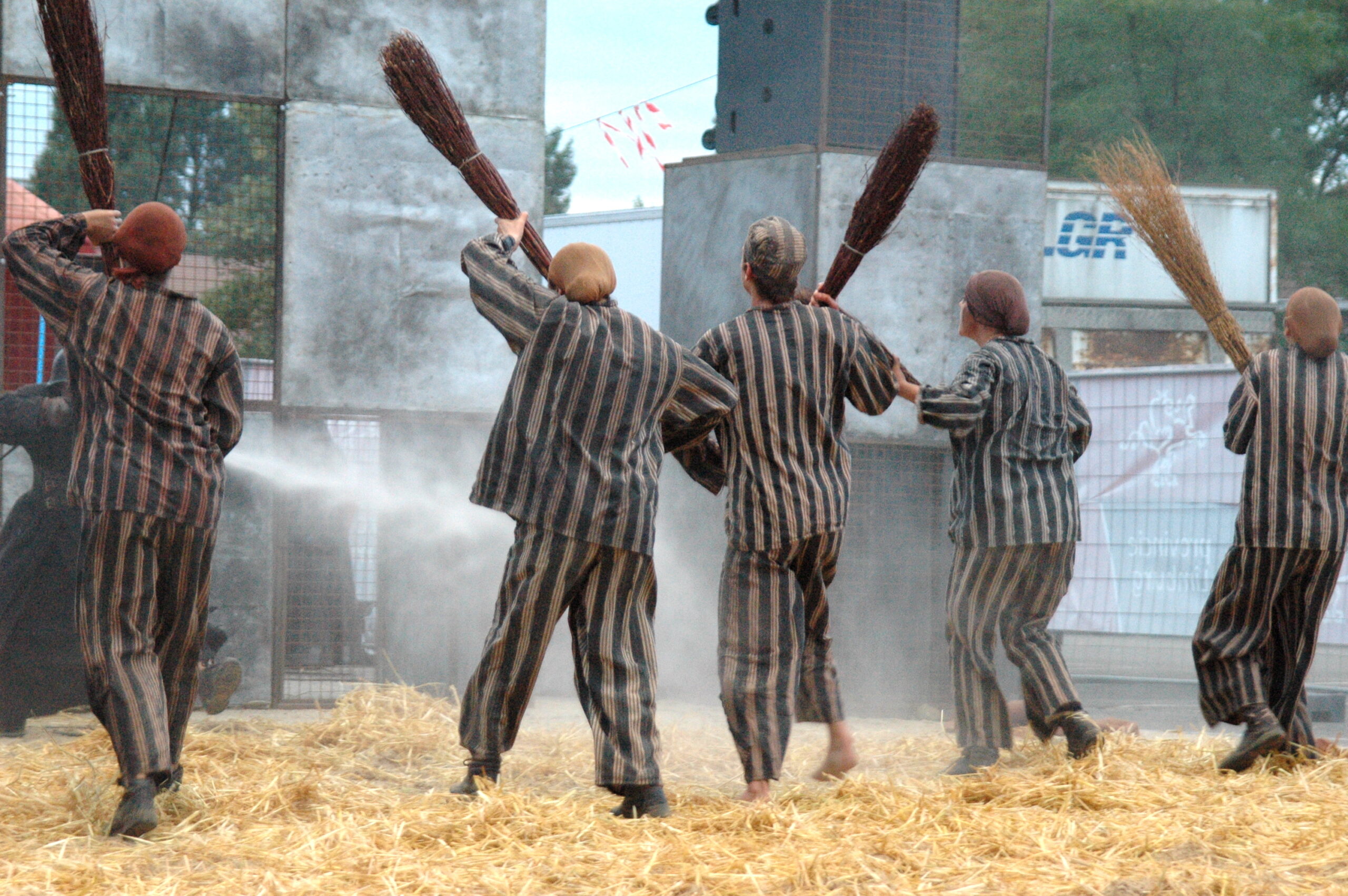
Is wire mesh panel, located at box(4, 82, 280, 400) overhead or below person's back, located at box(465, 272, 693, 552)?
overhead

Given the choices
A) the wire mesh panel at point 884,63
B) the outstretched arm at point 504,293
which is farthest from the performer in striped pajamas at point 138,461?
the wire mesh panel at point 884,63

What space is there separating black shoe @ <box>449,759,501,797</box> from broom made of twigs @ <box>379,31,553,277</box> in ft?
5.99

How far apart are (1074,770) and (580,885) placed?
202cm

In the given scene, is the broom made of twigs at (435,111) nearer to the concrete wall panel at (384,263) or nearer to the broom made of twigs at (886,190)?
the broom made of twigs at (886,190)

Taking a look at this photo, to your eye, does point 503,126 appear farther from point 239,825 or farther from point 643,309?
point 643,309

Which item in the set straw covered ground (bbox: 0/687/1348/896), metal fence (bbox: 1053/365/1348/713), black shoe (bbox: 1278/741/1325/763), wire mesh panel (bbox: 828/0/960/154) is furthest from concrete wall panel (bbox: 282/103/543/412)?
metal fence (bbox: 1053/365/1348/713)

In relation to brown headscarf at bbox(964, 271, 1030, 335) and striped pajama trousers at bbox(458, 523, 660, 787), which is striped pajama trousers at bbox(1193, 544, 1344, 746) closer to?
brown headscarf at bbox(964, 271, 1030, 335)

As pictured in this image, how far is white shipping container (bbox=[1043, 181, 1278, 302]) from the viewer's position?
1766 centimetres

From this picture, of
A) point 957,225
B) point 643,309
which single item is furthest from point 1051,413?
point 643,309

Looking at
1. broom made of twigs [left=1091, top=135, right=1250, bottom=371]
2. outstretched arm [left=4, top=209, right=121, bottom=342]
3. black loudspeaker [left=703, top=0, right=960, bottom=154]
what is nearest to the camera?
outstretched arm [left=4, top=209, right=121, bottom=342]

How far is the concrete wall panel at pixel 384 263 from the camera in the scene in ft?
25.3

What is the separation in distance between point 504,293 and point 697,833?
182 cm

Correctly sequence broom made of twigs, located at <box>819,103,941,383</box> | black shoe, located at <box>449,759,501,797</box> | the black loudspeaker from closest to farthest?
black shoe, located at <box>449,759,501,797</box>
broom made of twigs, located at <box>819,103,941,383</box>
the black loudspeaker

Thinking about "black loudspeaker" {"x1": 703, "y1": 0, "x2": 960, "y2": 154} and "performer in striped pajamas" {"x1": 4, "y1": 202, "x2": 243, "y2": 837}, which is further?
"black loudspeaker" {"x1": 703, "y1": 0, "x2": 960, "y2": 154}
